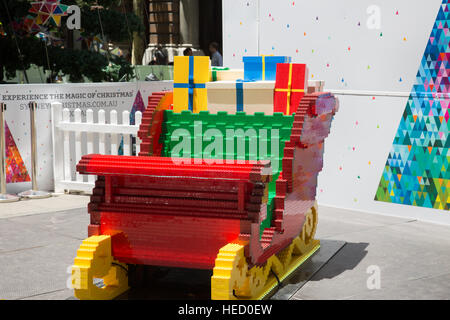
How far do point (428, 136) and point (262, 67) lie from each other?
7.14 ft

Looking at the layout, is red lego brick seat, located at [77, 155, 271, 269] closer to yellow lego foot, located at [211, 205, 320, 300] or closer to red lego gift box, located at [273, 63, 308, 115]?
yellow lego foot, located at [211, 205, 320, 300]

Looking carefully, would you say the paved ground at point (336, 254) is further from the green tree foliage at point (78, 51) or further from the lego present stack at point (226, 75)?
the green tree foliage at point (78, 51)

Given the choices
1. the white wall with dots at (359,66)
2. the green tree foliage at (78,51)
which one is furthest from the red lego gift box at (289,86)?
the green tree foliage at (78,51)

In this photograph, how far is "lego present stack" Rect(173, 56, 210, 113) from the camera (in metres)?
5.52

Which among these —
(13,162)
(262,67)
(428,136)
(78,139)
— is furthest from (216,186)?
(13,162)

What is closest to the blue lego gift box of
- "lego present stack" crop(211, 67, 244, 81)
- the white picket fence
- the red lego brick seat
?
"lego present stack" crop(211, 67, 244, 81)

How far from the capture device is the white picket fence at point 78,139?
27.8 ft

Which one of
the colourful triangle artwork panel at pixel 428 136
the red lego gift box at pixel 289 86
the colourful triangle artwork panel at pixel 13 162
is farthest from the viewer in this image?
the colourful triangle artwork panel at pixel 13 162

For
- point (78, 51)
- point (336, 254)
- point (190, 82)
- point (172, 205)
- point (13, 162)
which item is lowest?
point (336, 254)

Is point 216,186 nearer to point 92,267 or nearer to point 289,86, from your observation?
point 92,267

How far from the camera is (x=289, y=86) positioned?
528 cm

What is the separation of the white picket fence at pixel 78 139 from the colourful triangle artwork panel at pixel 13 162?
17.2 inches

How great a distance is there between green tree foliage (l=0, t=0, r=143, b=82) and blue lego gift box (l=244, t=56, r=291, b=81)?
6.57 metres

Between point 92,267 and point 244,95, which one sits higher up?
point 244,95
